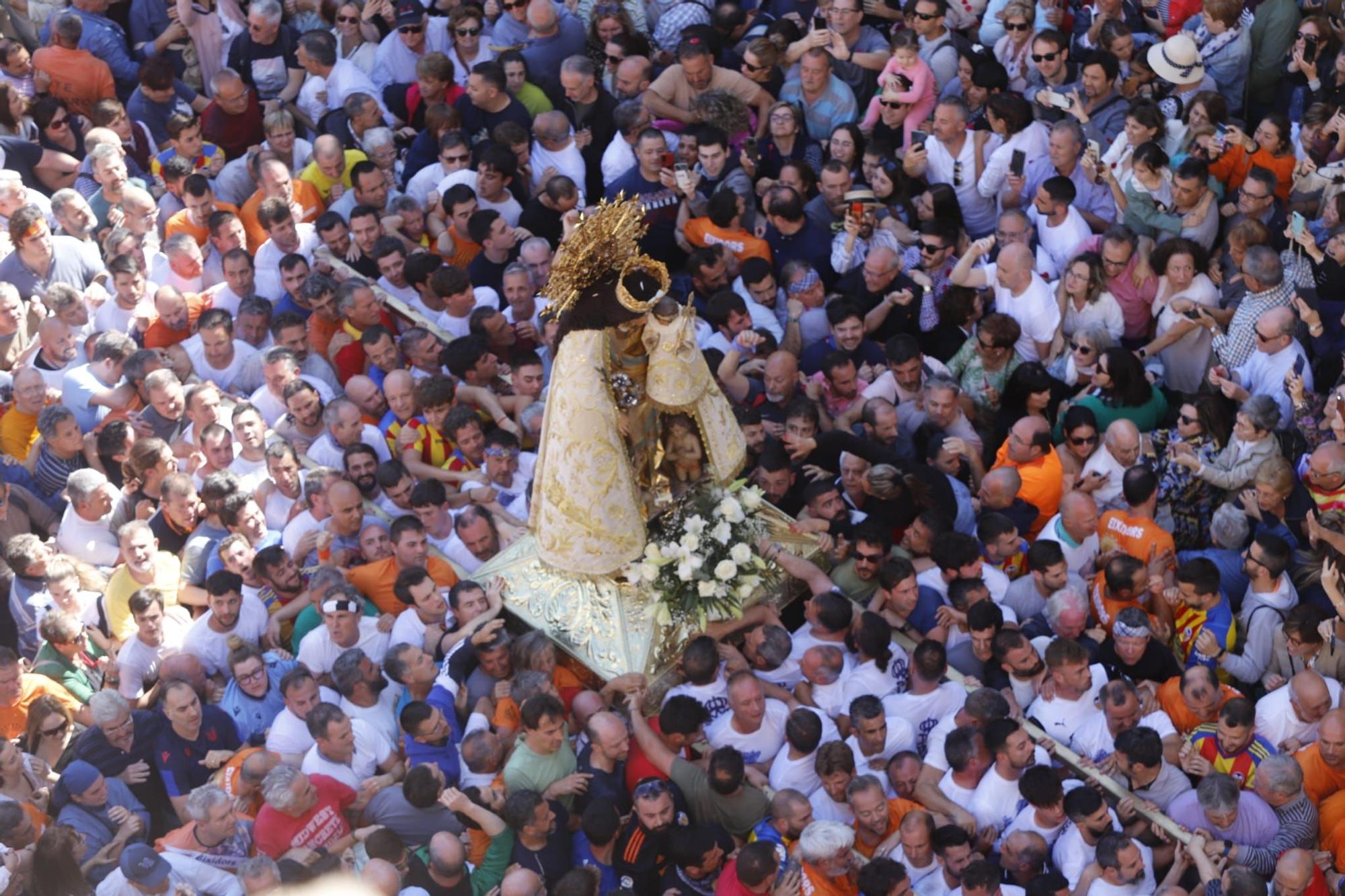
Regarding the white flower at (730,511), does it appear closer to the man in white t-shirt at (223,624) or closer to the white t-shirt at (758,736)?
the white t-shirt at (758,736)

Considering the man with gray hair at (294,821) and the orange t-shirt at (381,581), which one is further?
the orange t-shirt at (381,581)

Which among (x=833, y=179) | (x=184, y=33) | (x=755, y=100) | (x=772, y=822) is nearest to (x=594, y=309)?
(x=772, y=822)

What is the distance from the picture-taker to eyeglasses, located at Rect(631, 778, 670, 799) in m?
9.79

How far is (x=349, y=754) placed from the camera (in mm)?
10281

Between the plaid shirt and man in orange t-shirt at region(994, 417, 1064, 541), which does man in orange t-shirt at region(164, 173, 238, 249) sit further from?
the plaid shirt

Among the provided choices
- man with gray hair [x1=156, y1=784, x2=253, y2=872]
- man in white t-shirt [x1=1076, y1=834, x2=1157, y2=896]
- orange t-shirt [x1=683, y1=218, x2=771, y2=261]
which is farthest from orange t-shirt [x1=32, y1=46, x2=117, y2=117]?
man in white t-shirt [x1=1076, y1=834, x2=1157, y2=896]

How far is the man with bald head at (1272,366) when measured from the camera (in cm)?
1148

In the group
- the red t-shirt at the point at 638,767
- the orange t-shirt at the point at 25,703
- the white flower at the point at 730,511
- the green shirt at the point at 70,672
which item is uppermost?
the white flower at the point at 730,511

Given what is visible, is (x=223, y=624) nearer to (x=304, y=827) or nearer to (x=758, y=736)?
(x=304, y=827)

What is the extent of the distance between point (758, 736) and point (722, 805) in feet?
1.58

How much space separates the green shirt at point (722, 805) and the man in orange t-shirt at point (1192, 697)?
2062mm

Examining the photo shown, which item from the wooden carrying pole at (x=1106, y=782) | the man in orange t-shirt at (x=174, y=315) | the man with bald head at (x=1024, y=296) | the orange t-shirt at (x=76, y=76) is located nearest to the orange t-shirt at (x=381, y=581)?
the man in orange t-shirt at (x=174, y=315)

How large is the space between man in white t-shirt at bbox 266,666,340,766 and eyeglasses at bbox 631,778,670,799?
165 centimetres

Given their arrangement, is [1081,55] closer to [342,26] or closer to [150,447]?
[342,26]
